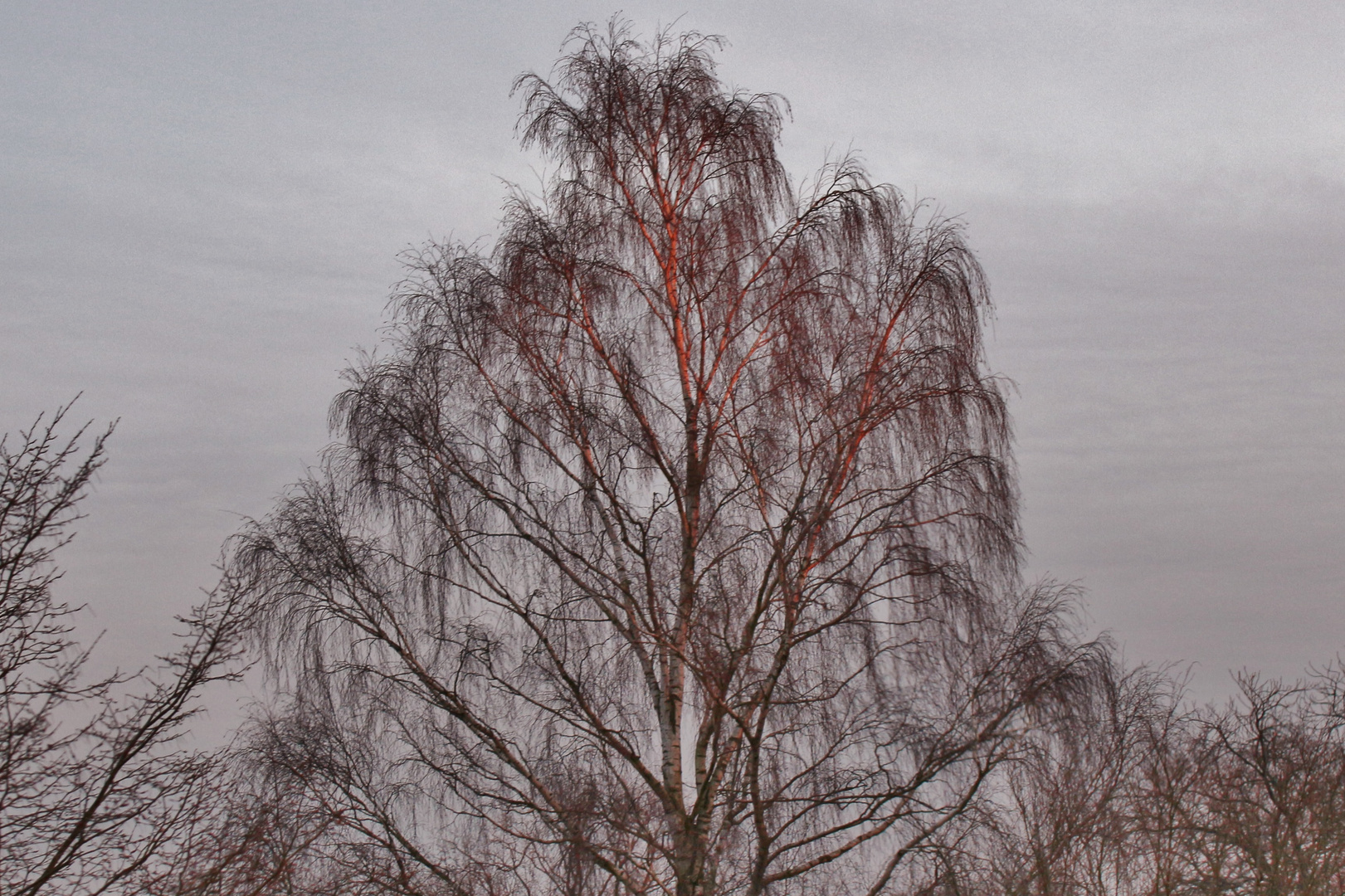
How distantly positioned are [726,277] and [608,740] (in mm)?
4864

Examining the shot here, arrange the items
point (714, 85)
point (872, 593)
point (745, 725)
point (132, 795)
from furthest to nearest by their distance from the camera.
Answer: point (714, 85)
point (872, 593)
point (745, 725)
point (132, 795)

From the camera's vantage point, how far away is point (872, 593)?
12.4 m

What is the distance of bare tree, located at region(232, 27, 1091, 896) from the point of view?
38.2 feet

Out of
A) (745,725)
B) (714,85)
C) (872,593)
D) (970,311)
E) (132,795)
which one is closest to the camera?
(132,795)

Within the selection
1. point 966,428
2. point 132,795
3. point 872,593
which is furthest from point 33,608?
point 966,428

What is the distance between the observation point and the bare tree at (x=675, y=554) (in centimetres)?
1166

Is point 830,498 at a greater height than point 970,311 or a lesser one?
lesser

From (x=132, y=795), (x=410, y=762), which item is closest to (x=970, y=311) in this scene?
(x=410, y=762)

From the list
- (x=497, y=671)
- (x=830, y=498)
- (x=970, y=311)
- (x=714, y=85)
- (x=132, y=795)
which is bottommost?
(x=132, y=795)

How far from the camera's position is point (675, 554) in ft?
41.9

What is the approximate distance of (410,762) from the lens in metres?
12.4

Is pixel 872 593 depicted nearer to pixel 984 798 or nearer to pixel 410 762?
pixel 984 798

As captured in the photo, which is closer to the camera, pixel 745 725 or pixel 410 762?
pixel 745 725

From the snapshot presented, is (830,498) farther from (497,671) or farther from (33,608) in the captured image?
(33,608)
